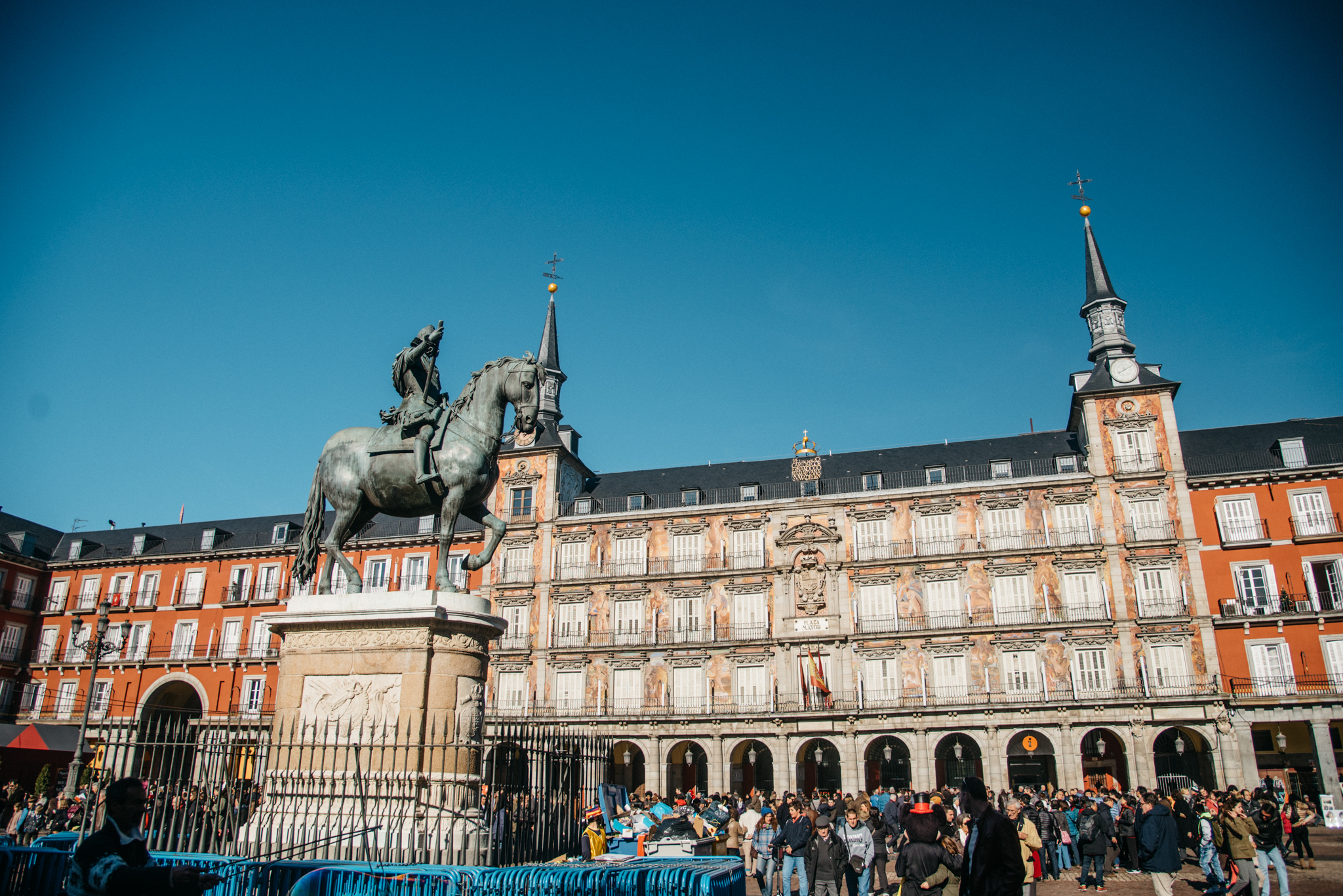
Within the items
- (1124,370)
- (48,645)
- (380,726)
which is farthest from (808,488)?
(48,645)

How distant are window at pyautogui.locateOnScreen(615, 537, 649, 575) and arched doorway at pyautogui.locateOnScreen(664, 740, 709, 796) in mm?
7706

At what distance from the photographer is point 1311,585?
3431 centimetres

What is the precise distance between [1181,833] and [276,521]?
4276 centimetres

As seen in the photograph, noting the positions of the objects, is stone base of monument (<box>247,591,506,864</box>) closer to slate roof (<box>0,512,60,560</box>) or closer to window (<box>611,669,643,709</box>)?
window (<box>611,669,643,709</box>)

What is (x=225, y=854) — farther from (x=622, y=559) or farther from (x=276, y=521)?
(x=276, y=521)

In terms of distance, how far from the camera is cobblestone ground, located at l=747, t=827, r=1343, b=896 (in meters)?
14.2

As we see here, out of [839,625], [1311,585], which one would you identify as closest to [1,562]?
[839,625]

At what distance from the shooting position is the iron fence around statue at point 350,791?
7.63m

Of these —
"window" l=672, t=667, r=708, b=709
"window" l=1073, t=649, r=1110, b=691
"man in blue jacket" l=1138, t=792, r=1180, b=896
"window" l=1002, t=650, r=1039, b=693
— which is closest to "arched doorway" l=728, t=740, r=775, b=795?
"window" l=672, t=667, r=708, b=709

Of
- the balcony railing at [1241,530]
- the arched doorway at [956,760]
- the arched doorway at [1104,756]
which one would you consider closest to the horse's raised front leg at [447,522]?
the arched doorway at [956,760]

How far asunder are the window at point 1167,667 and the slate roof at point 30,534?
5158 centimetres

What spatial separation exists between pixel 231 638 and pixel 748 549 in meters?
24.9

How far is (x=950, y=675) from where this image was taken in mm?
35969

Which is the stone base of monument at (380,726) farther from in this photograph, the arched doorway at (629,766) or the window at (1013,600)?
the arched doorway at (629,766)
